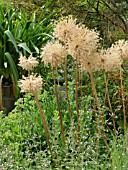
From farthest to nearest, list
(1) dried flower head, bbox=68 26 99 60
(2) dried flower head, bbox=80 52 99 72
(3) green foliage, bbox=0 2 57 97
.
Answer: (3) green foliage, bbox=0 2 57 97 < (2) dried flower head, bbox=80 52 99 72 < (1) dried flower head, bbox=68 26 99 60

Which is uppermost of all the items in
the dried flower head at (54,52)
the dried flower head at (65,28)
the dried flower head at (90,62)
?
the dried flower head at (65,28)

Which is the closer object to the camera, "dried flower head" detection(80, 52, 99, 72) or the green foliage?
"dried flower head" detection(80, 52, 99, 72)

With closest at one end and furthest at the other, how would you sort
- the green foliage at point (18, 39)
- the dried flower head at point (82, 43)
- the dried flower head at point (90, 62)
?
1. the dried flower head at point (82, 43)
2. the dried flower head at point (90, 62)
3. the green foliage at point (18, 39)

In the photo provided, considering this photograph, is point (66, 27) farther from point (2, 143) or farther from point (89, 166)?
point (2, 143)

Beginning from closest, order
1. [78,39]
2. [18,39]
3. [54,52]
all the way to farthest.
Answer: [78,39]
[54,52]
[18,39]

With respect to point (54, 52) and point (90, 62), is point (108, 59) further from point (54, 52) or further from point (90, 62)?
point (54, 52)

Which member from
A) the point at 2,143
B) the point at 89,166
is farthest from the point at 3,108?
the point at 89,166

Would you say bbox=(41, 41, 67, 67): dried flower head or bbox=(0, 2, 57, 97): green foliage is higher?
bbox=(0, 2, 57, 97): green foliage

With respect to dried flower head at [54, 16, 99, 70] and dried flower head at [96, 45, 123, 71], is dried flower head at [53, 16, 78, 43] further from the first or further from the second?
dried flower head at [96, 45, 123, 71]

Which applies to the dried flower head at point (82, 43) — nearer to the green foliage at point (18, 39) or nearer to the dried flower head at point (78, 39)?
the dried flower head at point (78, 39)

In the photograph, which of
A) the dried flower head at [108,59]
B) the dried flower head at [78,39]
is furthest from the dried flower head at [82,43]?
the dried flower head at [108,59]

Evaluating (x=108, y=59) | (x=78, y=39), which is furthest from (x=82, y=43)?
(x=108, y=59)

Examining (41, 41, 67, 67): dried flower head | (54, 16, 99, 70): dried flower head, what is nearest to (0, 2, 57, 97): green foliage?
(41, 41, 67, 67): dried flower head

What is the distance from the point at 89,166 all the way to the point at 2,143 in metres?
0.81
